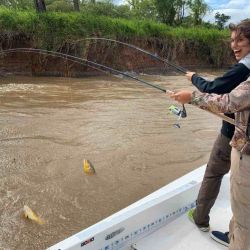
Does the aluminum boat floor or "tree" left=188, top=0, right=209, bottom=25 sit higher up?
"tree" left=188, top=0, right=209, bottom=25

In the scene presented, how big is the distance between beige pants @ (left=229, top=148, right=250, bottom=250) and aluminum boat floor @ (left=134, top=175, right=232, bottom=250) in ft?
2.37

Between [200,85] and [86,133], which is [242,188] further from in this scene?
[86,133]

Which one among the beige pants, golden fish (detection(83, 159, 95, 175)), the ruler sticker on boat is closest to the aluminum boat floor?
the ruler sticker on boat

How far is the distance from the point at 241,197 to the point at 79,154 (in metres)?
3.86

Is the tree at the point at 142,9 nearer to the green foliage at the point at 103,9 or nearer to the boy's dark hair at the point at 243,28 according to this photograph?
the green foliage at the point at 103,9

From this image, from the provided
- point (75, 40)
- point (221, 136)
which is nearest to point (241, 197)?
point (221, 136)

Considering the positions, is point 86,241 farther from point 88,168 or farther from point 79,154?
point 79,154

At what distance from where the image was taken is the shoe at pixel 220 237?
3.15 m

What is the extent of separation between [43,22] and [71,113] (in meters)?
6.18

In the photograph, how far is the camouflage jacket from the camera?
2107 mm

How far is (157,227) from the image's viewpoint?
10.8ft

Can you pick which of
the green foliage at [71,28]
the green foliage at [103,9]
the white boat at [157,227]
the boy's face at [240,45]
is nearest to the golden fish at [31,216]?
the white boat at [157,227]

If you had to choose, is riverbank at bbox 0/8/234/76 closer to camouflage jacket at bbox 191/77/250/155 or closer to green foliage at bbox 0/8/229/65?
green foliage at bbox 0/8/229/65

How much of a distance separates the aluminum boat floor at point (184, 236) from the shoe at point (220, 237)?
27 mm
